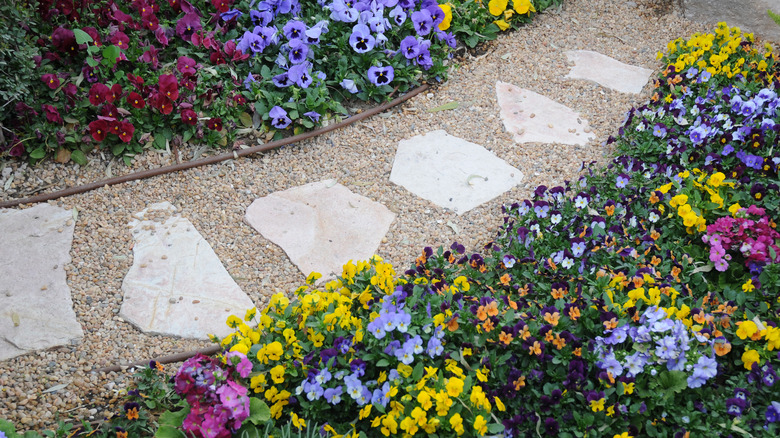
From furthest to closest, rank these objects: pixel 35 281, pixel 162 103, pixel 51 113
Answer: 1. pixel 162 103
2. pixel 51 113
3. pixel 35 281

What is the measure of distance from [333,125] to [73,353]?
67.0 inches

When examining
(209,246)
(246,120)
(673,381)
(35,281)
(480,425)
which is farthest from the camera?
(246,120)

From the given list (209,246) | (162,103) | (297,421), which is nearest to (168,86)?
(162,103)

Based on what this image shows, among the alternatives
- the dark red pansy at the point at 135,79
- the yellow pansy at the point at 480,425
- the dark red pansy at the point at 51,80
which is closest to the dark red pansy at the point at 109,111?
the dark red pansy at the point at 135,79

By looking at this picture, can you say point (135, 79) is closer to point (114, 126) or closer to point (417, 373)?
point (114, 126)

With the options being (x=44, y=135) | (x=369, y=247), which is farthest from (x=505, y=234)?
(x=44, y=135)

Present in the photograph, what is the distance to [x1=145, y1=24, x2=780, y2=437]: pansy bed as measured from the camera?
1.80 meters

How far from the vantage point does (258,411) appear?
6.05 ft

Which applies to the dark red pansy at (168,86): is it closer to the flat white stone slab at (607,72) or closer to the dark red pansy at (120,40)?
the dark red pansy at (120,40)

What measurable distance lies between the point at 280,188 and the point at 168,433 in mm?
1461

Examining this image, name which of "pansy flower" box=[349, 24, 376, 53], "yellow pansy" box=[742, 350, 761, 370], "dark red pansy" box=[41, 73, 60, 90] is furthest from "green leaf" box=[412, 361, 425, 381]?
"dark red pansy" box=[41, 73, 60, 90]

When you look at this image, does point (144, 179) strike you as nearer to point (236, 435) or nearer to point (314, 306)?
point (314, 306)

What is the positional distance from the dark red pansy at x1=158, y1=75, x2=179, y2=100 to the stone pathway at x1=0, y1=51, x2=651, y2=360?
59cm

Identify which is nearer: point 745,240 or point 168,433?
point 168,433
